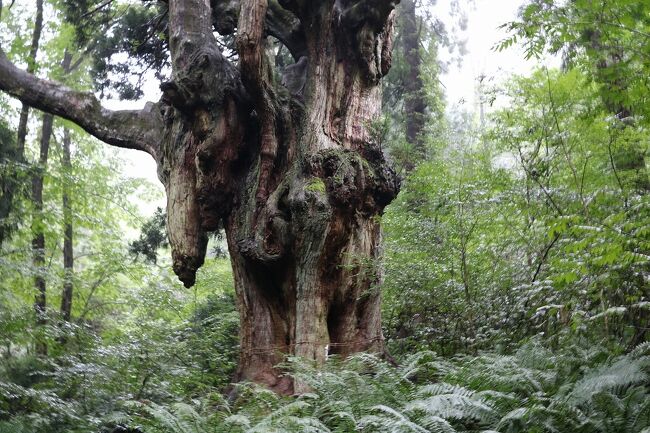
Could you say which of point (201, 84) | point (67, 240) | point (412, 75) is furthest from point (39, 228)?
point (412, 75)

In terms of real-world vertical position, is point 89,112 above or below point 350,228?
above

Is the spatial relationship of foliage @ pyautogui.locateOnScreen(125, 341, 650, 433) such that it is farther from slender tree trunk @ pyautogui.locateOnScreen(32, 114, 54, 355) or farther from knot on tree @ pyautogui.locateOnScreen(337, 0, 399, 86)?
slender tree trunk @ pyautogui.locateOnScreen(32, 114, 54, 355)

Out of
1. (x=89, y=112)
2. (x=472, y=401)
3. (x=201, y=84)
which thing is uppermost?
(x=89, y=112)

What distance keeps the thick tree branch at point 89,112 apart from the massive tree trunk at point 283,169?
34 millimetres

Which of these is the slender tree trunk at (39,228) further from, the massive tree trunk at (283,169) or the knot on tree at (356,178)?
the knot on tree at (356,178)

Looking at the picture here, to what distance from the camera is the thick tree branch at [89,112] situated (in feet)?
25.6

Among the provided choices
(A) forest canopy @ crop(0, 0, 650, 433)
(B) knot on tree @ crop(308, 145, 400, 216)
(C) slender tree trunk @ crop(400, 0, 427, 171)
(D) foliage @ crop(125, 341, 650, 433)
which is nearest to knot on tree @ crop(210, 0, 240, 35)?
(A) forest canopy @ crop(0, 0, 650, 433)

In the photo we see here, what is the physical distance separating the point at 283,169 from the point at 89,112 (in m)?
2.92

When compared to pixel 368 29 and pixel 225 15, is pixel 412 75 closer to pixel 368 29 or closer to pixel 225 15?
pixel 225 15

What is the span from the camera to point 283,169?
7000 millimetres

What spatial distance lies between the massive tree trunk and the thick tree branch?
0.03 meters

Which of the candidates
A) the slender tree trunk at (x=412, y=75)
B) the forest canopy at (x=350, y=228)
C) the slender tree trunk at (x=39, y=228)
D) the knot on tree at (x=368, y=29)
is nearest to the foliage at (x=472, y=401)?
the forest canopy at (x=350, y=228)

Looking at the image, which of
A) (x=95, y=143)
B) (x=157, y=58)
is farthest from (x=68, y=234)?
(x=157, y=58)

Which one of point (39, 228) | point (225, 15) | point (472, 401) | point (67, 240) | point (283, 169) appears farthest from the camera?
point (67, 240)
